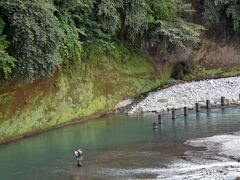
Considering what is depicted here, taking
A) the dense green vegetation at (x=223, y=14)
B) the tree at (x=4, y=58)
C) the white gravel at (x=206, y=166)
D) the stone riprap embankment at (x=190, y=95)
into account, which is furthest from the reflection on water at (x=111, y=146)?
the dense green vegetation at (x=223, y=14)

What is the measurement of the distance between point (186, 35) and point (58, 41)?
68.8 feet

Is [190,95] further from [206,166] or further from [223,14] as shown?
[206,166]

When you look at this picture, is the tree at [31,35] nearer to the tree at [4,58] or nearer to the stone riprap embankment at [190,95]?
the tree at [4,58]

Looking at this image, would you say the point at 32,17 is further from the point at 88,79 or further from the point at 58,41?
the point at 88,79

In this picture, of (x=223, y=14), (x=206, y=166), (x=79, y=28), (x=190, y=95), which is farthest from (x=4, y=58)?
(x=223, y=14)

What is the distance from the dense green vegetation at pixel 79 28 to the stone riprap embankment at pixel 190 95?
5.24 meters

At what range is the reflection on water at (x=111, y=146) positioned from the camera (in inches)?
1226

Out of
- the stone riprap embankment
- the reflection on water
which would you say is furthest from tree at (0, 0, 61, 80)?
the stone riprap embankment

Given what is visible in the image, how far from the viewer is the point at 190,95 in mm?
55500

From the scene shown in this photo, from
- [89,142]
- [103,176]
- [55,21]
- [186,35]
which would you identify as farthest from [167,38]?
[103,176]

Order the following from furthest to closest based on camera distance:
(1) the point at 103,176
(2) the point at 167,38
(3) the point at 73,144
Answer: (2) the point at 167,38 → (3) the point at 73,144 → (1) the point at 103,176

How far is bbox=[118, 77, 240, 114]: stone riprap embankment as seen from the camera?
5322cm

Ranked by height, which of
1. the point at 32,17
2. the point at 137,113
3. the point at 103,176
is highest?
the point at 32,17

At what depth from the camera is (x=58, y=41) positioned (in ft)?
140
